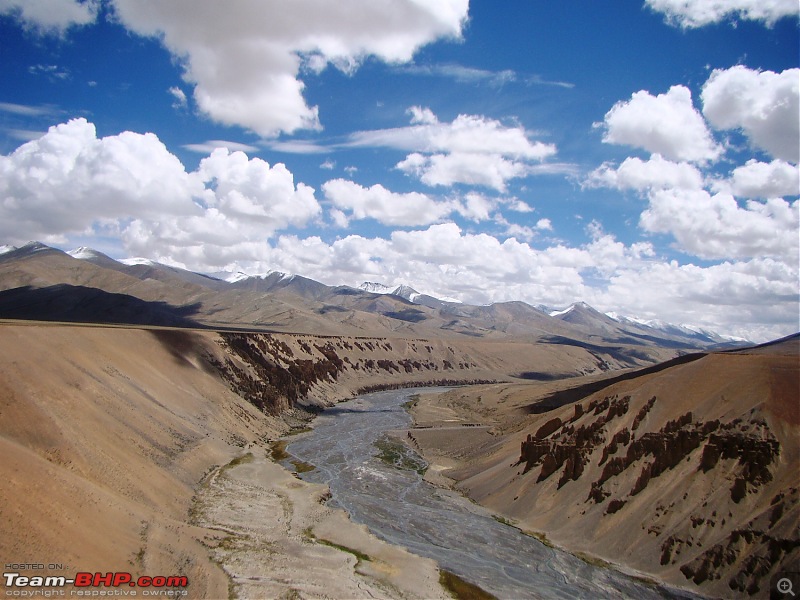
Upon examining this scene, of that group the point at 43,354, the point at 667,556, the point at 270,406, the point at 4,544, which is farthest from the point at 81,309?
the point at 667,556

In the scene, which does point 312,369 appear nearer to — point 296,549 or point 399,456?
point 399,456

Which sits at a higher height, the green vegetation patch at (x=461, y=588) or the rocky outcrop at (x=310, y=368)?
the rocky outcrop at (x=310, y=368)

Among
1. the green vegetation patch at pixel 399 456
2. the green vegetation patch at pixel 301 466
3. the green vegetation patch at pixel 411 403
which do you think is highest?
the green vegetation patch at pixel 399 456

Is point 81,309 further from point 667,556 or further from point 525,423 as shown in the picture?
point 667,556

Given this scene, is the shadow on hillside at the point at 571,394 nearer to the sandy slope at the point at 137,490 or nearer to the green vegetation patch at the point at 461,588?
the sandy slope at the point at 137,490

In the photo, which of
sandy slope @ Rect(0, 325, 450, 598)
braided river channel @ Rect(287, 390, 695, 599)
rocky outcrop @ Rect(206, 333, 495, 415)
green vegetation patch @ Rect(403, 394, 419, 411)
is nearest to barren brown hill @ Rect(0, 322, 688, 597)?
sandy slope @ Rect(0, 325, 450, 598)

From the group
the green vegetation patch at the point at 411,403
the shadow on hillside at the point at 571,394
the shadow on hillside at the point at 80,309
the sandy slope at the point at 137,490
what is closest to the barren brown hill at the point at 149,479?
the sandy slope at the point at 137,490

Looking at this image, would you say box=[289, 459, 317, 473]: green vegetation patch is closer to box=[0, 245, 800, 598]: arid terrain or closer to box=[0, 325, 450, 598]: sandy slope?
box=[0, 325, 450, 598]: sandy slope
